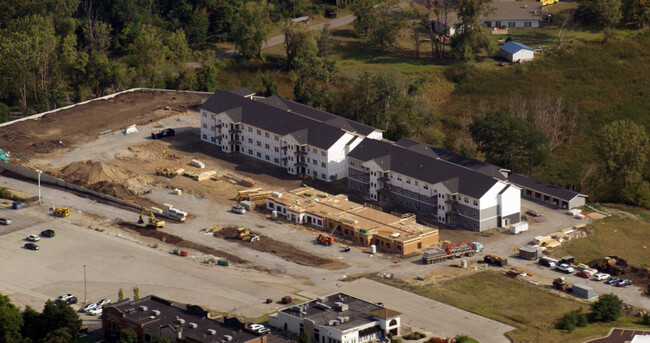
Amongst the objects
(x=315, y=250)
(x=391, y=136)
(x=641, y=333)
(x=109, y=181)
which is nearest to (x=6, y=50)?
(x=109, y=181)

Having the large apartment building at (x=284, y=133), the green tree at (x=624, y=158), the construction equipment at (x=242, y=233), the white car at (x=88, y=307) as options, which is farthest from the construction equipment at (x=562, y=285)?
the white car at (x=88, y=307)

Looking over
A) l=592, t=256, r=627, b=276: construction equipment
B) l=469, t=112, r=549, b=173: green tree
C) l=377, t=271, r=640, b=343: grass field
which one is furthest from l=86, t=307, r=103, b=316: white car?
l=469, t=112, r=549, b=173: green tree

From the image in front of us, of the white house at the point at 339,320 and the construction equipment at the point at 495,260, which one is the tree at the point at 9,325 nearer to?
the white house at the point at 339,320

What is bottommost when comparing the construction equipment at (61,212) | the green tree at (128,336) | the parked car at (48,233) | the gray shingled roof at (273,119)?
the green tree at (128,336)

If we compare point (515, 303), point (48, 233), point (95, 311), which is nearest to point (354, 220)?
point (515, 303)

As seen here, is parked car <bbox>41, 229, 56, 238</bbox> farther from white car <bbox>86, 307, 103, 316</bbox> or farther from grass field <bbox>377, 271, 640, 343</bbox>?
grass field <bbox>377, 271, 640, 343</bbox>

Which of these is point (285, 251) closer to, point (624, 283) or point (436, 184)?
point (436, 184)
